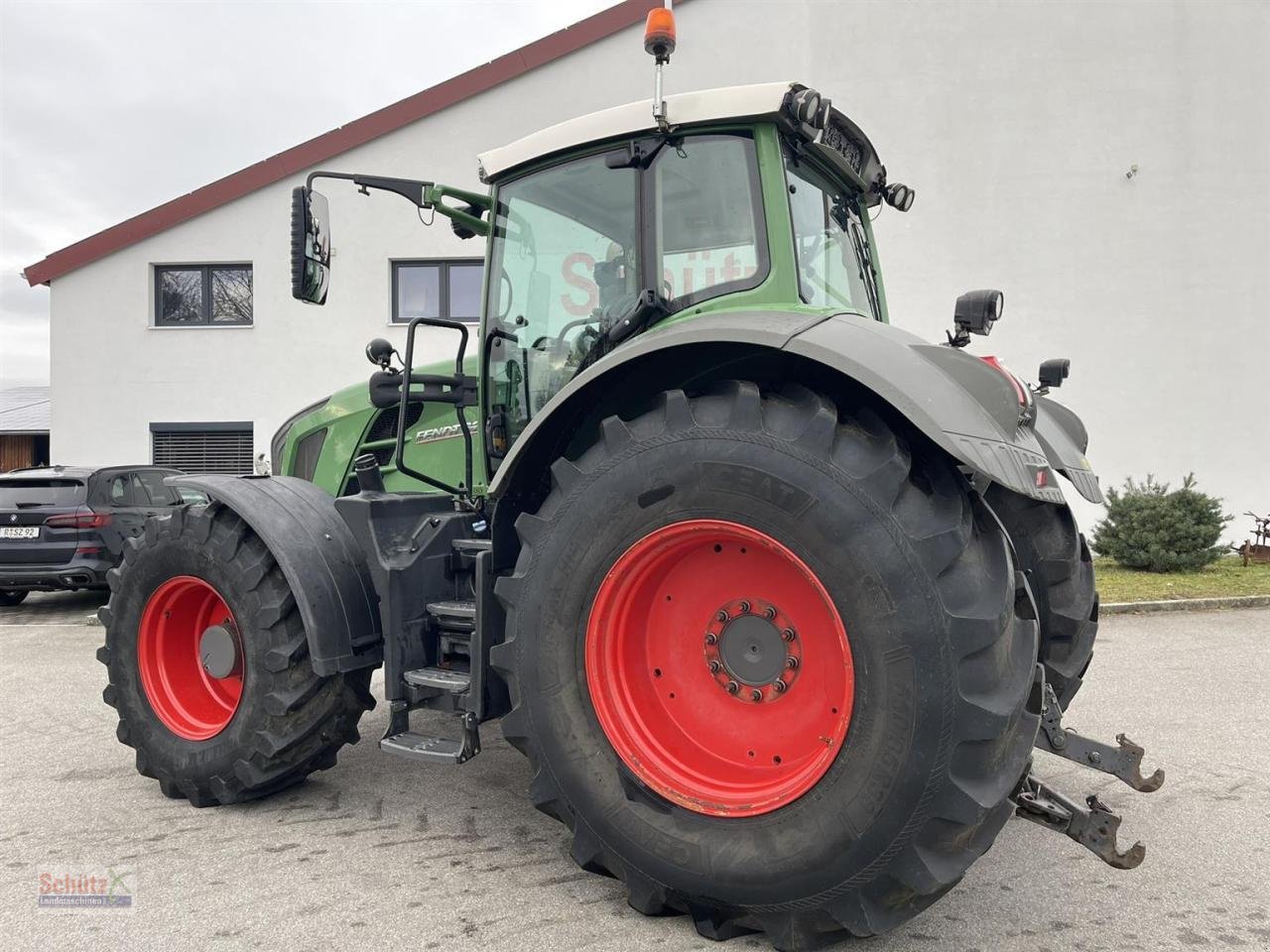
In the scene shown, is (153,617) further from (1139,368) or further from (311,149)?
(1139,368)

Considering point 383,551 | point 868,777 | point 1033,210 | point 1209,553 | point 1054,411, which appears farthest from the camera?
point 1033,210

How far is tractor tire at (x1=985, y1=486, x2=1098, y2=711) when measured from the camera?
342 centimetres

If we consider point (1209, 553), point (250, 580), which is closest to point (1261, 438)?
point (1209, 553)

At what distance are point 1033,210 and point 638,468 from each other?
470 inches

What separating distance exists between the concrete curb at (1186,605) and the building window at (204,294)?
11781mm

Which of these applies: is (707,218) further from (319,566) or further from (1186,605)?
(1186,605)

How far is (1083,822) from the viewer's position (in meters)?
2.45

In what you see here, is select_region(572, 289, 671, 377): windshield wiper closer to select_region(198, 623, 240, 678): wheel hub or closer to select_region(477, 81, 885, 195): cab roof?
select_region(477, 81, 885, 195): cab roof

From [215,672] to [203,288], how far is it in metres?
11.2

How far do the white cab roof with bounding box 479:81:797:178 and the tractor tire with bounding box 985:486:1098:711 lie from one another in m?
1.70

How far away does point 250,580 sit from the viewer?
3379 millimetres

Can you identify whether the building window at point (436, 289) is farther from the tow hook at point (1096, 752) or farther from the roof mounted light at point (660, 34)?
the tow hook at point (1096, 752)

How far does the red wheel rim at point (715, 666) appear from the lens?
8.07ft

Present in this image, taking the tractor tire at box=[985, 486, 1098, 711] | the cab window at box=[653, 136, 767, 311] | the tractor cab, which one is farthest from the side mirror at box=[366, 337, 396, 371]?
the tractor tire at box=[985, 486, 1098, 711]
